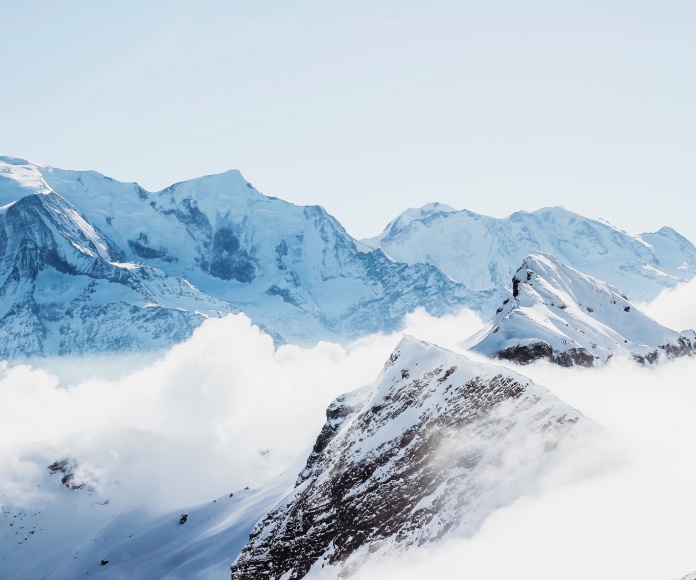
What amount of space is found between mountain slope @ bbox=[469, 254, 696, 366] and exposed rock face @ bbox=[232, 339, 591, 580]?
71.6 m

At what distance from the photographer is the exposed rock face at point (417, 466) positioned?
177 feet

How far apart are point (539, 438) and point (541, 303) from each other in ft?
390

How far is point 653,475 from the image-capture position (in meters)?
48.4

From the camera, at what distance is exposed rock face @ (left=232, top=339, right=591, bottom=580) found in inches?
2130

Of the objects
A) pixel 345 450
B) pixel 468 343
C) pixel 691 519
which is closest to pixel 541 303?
pixel 468 343

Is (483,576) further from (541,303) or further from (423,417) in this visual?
(541,303)

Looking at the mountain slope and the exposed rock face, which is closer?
the exposed rock face

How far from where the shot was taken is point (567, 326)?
157 m

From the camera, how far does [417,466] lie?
61.6m

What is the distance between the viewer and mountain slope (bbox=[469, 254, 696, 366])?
14300 cm

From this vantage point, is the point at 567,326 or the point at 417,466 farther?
the point at 567,326

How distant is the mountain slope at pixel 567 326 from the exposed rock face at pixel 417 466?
71.6 metres

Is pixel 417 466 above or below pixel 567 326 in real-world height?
below

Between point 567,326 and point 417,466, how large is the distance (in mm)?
105154
